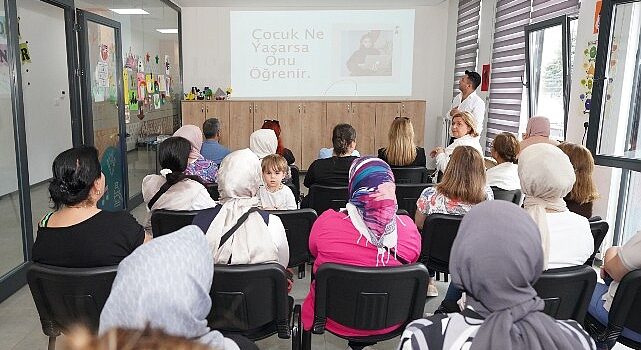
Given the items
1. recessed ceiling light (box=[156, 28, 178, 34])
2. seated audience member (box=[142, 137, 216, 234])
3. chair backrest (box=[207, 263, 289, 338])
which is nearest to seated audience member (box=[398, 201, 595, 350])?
chair backrest (box=[207, 263, 289, 338])

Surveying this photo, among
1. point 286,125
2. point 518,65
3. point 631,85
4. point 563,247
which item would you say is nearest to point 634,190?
point 631,85

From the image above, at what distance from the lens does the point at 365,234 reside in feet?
6.61

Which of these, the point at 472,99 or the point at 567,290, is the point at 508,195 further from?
the point at 472,99

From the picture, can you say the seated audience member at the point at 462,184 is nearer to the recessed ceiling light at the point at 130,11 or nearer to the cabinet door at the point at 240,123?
the recessed ceiling light at the point at 130,11

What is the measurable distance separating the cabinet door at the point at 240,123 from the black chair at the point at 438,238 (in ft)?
18.5

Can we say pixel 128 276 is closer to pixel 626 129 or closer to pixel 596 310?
pixel 596 310

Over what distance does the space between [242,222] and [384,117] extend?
6.25m

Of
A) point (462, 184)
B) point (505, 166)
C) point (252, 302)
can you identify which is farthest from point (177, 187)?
point (505, 166)

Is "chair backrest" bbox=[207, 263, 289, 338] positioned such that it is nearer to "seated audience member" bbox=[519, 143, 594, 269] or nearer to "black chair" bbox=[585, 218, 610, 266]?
"seated audience member" bbox=[519, 143, 594, 269]

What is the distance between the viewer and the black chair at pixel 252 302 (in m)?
1.77

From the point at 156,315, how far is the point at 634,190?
4.31 metres

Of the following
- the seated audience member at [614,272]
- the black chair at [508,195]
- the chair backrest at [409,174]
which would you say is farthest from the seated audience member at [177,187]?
the seated audience member at [614,272]

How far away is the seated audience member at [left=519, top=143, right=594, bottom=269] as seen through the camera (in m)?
2.07

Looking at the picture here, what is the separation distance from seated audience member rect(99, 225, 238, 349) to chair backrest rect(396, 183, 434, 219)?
2.44 meters
